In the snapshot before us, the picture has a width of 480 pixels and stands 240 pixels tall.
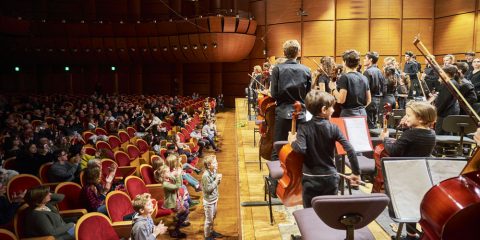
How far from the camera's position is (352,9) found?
44.0ft

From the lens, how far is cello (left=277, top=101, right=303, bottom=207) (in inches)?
102

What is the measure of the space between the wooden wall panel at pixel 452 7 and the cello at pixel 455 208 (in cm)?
1176

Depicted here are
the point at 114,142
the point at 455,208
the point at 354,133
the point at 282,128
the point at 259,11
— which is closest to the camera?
the point at 455,208

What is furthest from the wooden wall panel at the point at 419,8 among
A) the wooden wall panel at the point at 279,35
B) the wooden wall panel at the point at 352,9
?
the wooden wall panel at the point at 279,35

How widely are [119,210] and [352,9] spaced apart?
11568 millimetres

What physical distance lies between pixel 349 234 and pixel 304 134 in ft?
2.52

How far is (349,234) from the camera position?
71.2 inches

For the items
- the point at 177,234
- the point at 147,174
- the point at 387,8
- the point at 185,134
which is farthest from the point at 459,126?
the point at 387,8

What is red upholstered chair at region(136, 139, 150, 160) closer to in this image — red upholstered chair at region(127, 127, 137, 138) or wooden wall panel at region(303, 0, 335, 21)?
red upholstered chair at region(127, 127, 137, 138)

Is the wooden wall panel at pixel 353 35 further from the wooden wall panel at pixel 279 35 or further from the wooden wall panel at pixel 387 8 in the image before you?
the wooden wall panel at pixel 279 35

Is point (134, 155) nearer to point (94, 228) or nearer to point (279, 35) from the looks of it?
point (94, 228)

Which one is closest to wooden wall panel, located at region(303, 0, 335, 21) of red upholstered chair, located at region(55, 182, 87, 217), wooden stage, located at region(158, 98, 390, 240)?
wooden stage, located at region(158, 98, 390, 240)

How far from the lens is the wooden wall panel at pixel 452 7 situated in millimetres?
11379

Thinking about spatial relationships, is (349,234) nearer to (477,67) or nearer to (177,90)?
(477,67)
